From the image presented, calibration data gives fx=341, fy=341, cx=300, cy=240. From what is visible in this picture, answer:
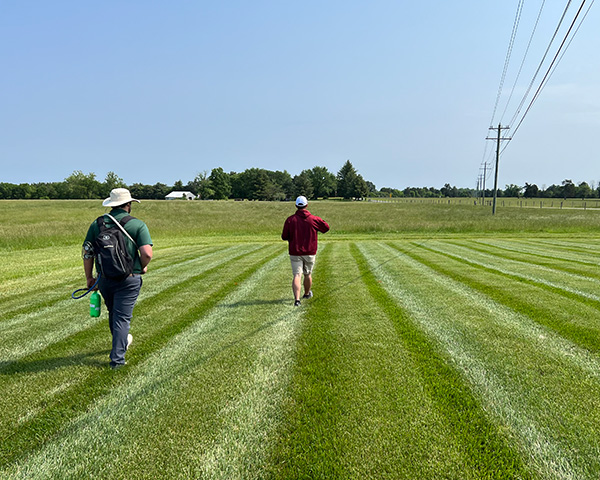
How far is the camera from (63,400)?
3691mm

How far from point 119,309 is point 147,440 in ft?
5.98

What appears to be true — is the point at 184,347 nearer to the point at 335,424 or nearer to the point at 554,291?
the point at 335,424

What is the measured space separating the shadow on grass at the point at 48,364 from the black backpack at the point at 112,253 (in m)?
1.36

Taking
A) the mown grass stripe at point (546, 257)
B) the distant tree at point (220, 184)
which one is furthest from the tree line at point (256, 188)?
the mown grass stripe at point (546, 257)

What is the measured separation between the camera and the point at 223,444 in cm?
298

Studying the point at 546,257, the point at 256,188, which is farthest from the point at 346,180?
the point at 546,257

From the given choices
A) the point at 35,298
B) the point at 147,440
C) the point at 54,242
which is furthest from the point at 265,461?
the point at 54,242

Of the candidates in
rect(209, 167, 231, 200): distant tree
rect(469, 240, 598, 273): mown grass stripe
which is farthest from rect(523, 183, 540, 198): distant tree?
rect(469, 240, 598, 273): mown grass stripe

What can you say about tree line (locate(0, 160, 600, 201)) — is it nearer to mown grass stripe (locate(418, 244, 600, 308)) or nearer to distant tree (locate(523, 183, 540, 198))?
distant tree (locate(523, 183, 540, 198))

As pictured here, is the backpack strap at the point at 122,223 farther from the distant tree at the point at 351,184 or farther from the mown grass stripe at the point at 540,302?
the distant tree at the point at 351,184

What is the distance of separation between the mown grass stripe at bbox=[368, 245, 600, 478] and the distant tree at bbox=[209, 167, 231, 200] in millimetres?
121788

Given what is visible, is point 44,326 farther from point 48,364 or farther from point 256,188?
point 256,188

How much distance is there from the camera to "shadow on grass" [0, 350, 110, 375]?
439 cm

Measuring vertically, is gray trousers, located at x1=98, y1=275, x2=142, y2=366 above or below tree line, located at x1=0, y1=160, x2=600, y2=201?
below
